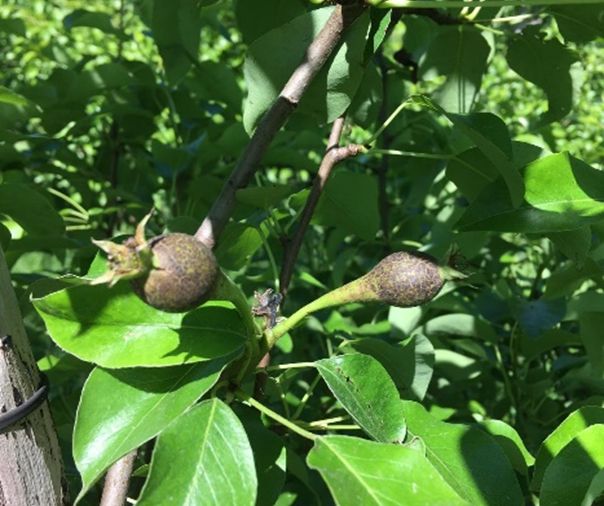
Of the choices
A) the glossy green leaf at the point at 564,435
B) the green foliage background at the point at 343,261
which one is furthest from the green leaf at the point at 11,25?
the glossy green leaf at the point at 564,435

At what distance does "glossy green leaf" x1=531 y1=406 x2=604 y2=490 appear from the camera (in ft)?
2.63

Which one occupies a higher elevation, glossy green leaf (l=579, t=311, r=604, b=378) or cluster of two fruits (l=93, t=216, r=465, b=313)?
cluster of two fruits (l=93, t=216, r=465, b=313)

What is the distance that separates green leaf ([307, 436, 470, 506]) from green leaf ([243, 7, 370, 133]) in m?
0.38

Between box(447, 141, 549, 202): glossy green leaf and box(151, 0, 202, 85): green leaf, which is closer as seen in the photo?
box(447, 141, 549, 202): glossy green leaf

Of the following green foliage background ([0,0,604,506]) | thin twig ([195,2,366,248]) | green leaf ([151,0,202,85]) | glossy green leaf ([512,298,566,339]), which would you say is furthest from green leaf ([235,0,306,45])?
glossy green leaf ([512,298,566,339])

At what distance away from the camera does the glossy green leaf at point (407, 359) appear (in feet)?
3.03

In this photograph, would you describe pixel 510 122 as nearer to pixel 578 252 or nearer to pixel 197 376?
pixel 578 252

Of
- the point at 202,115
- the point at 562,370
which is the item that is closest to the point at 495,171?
the point at 562,370

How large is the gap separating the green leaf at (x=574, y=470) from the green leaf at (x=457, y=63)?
66 cm

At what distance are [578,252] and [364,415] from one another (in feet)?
1.10

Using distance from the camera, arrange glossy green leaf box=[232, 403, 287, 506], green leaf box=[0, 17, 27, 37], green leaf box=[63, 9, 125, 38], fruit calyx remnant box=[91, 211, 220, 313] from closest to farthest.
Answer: fruit calyx remnant box=[91, 211, 220, 313] → glossy green leaf box=[232, 403, 287, 506] → green leaf box=[0, 17, 27, 37] → green leaf box=[63, 9, 125, 38]

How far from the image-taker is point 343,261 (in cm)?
145

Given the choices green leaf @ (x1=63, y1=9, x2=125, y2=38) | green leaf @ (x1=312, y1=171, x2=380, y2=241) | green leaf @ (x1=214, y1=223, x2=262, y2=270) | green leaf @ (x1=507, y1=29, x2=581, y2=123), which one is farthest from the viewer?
green leaf @ (x1=63, y1=9, x2=125, y2=38)

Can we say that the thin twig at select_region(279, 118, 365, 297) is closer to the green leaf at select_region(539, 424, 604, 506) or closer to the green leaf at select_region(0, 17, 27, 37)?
the green leaf at select_region(539, 424, 604, 506)
